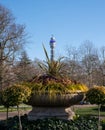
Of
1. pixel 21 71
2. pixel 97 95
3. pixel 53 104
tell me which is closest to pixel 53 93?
pixel 53 104

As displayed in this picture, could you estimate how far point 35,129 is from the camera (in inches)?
486

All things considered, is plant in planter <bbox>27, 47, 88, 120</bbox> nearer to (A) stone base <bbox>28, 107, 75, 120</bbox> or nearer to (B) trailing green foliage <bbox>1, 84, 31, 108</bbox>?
(A) stone base <bbox>28, 107, 75, 120</bbox>

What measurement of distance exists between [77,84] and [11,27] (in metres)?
25.5

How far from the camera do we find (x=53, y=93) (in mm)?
12945

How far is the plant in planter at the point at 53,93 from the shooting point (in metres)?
13.0

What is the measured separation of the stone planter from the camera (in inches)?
510

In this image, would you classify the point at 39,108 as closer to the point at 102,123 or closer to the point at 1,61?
the point at 102,123

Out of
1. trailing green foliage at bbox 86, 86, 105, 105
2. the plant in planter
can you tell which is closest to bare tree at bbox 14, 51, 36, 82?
the plant in planter

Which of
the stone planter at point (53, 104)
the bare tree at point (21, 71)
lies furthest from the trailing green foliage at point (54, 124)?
the bare tree at point (21, 71)

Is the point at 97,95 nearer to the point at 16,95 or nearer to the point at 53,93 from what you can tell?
the point at 53,93

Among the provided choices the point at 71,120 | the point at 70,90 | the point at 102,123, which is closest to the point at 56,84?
the point at 70,90

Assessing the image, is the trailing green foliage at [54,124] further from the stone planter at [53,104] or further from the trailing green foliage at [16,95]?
the trailing green foliage at [16,95]

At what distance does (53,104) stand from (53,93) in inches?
19.3

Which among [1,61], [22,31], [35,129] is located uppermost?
[22,31]
